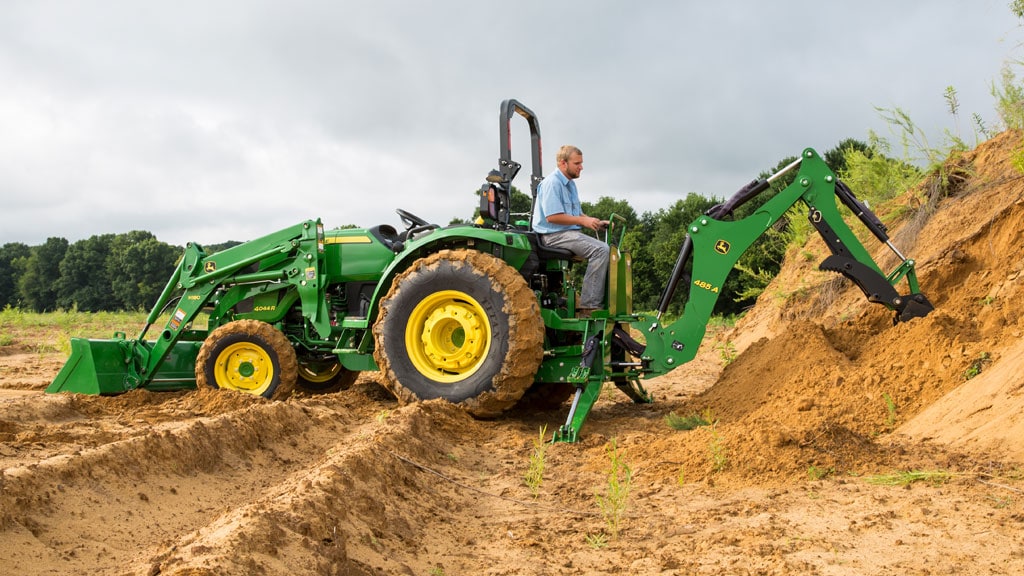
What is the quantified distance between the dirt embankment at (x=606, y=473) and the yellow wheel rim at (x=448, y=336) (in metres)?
0.42

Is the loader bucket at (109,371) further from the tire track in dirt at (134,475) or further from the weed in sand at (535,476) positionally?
the weed in sand at (535,476)

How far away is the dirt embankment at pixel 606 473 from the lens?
11.1 ft

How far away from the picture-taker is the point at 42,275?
152 feet

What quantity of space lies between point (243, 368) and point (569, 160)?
373cm

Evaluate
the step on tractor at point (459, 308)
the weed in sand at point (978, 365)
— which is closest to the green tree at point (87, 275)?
the step on tractor at point (459, 308)

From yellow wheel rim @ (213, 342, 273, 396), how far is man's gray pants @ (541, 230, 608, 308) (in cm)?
319

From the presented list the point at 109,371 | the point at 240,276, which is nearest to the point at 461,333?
the point at 240,276

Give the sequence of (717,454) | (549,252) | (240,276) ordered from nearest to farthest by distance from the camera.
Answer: (717,454), (549,252), (240,276)

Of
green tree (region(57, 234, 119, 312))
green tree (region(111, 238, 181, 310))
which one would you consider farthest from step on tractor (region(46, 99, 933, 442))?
green tree (region(57, 234, 119, 312))

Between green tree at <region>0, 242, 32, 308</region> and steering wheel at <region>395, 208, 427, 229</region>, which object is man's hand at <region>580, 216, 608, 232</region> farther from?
green tree at <region>0, 242, 32, 308</region>

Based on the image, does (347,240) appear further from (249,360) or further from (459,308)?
(459,308)

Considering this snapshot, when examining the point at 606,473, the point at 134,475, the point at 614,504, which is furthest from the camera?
the point at 606,473

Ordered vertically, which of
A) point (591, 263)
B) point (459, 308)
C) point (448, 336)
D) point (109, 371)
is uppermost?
point (591, 263)

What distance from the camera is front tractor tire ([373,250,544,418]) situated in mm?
6891
